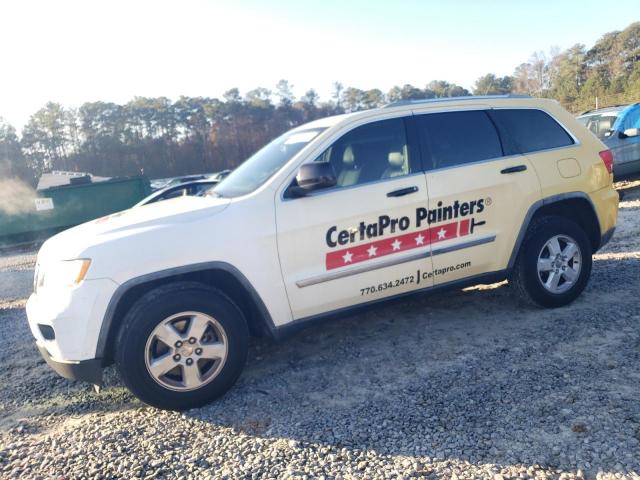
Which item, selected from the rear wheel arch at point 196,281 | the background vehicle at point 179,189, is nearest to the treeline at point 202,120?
the background vehicle at point 179,189

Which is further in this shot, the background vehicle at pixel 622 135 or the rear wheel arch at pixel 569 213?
the background vehicle at pixel 622 135

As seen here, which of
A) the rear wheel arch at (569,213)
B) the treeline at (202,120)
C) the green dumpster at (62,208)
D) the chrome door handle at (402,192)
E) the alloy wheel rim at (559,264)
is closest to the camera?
the chrome door handle at (402,192)

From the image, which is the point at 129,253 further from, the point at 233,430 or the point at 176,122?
the point at 176,122

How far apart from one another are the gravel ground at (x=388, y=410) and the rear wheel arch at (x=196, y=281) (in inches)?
20.0

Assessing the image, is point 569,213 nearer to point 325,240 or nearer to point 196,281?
point 325,240

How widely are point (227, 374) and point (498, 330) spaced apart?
230 centimetres

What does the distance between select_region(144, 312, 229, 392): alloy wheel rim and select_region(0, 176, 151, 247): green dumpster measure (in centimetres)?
1368

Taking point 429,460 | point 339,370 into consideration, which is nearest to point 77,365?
point 339,370

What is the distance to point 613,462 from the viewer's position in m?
2.31

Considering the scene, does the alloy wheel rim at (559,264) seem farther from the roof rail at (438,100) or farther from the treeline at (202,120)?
the treeline at (202,120)

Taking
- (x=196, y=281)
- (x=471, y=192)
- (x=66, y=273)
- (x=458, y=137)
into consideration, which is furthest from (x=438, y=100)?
(x=66, y=273)

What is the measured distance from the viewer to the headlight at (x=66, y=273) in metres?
2.94

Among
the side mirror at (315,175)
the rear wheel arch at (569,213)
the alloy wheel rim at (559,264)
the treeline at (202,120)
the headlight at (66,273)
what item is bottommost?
the alloy wheel rim at (559,264)

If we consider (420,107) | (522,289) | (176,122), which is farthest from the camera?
(176,122)
